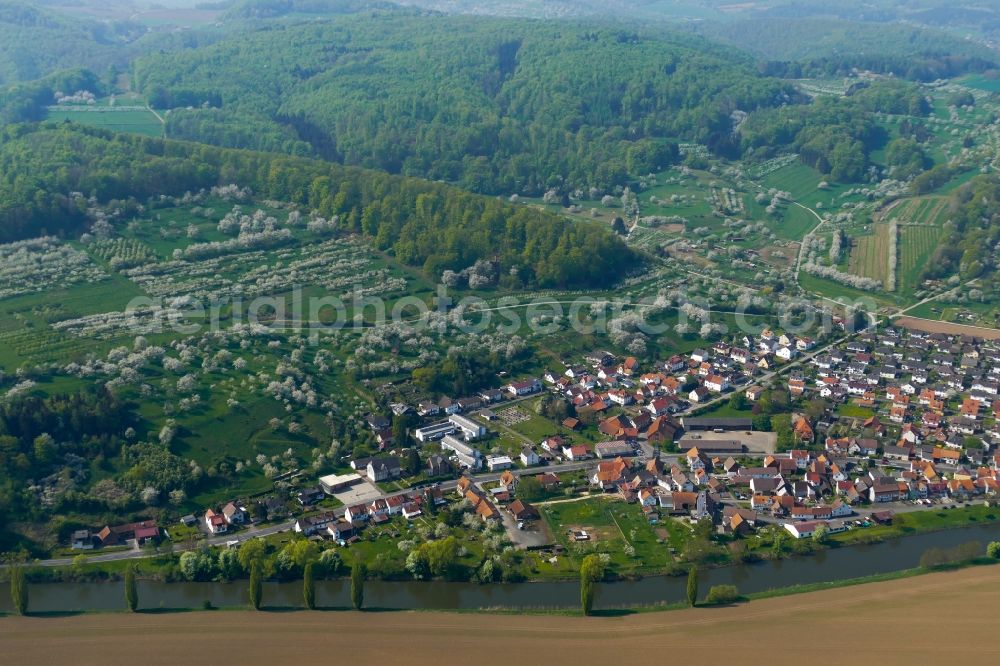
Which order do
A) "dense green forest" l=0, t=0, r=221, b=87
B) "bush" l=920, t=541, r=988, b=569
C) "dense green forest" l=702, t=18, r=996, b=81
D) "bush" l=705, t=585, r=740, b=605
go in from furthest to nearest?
"dense green forest" l=702, t=18, r=996, b=81 → "dense green forest" l=0, t=0, r=221, b=87 → "bush" l=920, t=541, r=988, b=569 → "bush" l=705, t=585, r=740, b=605

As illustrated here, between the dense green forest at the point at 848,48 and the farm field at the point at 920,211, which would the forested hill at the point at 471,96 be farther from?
the farm field at the point at 920,211

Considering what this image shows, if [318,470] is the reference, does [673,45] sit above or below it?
above

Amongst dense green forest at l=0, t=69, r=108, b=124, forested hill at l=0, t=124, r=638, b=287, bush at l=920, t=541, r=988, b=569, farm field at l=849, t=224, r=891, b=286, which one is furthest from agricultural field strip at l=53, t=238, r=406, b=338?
dense green forest at l=0, t=69, r=108, b=124

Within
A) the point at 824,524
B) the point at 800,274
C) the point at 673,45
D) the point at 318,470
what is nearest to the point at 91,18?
the point at 673,45

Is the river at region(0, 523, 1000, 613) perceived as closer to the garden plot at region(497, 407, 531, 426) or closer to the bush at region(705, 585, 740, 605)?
the bush at region(705, 585, 740, 605)

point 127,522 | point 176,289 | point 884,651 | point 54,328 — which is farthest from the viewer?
point 176,289

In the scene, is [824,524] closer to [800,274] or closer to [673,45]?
[800,274]
